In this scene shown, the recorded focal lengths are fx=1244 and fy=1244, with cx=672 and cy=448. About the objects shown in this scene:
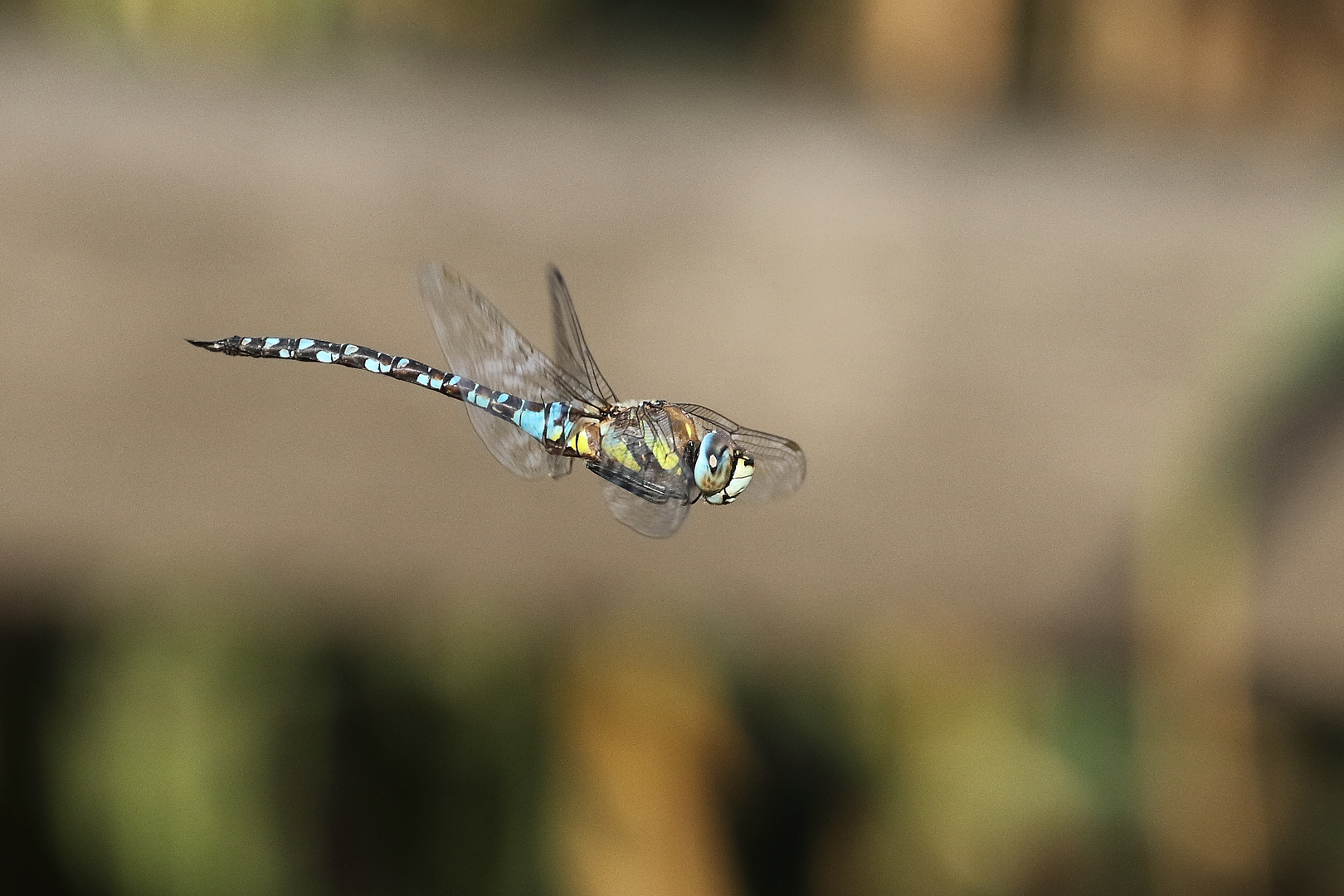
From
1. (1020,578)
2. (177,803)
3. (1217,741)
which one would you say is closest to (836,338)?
(1020,578)

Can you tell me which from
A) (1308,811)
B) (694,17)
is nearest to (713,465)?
(694,17)

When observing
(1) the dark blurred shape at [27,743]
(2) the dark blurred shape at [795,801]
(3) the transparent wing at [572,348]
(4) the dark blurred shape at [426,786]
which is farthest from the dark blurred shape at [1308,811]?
(1) the dark blurred shape at [27,743]

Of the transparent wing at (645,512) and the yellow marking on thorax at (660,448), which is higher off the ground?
the yellow marking on thorax at (660,448)

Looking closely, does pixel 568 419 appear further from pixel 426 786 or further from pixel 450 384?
pixel 426 786

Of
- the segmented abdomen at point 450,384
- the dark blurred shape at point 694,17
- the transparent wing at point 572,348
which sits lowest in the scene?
the segmented abdomen at point 450,384

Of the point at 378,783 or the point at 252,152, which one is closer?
the point at 252,152

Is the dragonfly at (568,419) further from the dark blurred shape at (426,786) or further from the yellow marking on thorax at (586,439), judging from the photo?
the dark blurred shape at (426,786)

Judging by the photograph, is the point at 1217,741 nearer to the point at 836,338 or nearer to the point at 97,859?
the point at 836,338
